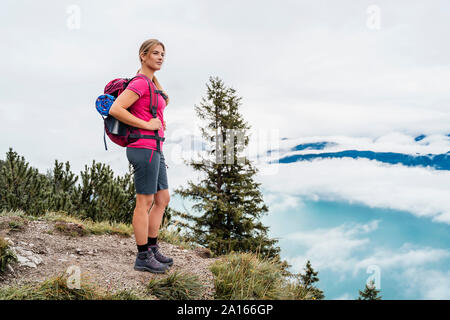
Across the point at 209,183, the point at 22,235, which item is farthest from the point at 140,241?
the point at 209,183

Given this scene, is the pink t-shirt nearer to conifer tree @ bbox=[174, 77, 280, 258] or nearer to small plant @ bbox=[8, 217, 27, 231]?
small plant @ bbox=[8, 217, 27, 231]

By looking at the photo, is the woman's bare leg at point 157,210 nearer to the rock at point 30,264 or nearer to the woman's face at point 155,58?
the rock at point 30,264

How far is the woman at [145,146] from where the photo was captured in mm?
3408

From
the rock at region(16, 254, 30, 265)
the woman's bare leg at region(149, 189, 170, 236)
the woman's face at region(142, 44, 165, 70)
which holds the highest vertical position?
the woman's face at region(142, 44, 165, 70)

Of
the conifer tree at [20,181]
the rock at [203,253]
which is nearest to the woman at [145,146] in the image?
the rock at [203,253]

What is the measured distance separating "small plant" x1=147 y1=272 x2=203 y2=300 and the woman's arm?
5.08ft

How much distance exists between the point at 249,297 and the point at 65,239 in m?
3.01

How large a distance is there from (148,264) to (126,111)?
5.61ft

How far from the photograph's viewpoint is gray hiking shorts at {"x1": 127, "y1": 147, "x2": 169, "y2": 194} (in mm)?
3480

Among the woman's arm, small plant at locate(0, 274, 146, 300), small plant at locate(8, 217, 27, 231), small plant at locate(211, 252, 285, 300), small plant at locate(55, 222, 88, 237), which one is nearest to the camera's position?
small plant at locate(0, 274, 146, 300)

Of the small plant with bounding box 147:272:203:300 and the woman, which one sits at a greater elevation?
the woman

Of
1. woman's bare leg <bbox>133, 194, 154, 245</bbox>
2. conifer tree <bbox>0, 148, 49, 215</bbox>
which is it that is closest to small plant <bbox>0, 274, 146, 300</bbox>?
woman's bare leg <bbox>133, 194, 154, 245</bbox>

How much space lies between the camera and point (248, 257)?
425cm
